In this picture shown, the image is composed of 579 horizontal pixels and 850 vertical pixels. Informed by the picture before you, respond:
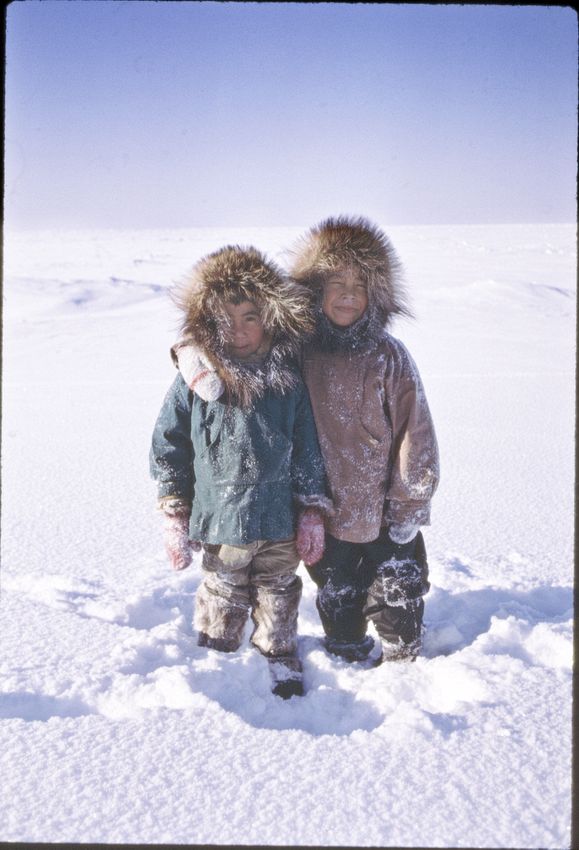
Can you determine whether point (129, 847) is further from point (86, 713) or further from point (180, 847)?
point (86, 713)

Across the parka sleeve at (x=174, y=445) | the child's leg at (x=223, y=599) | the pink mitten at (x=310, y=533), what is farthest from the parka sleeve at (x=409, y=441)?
the parka sleeve at (x=174, y=445)

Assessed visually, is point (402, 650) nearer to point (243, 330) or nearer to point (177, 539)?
point (177, 539)

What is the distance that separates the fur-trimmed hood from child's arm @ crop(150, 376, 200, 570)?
5.9 inches

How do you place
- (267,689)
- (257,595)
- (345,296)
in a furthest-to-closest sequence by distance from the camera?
(257,595) < (345,296) < (267,689)

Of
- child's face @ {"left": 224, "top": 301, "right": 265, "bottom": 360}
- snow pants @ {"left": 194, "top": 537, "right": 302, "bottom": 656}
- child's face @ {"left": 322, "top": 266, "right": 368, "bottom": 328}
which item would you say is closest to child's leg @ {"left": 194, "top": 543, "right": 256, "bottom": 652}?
snow pants @ {"left": 194, "top": 537, "right": 302, "bottom": 656}

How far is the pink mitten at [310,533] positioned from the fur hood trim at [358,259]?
Result: 22.9 inches

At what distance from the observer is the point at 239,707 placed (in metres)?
1.59

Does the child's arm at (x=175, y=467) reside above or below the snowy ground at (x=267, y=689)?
above

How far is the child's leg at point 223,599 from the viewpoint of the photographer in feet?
6.08

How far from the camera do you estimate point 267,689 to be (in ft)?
5.55

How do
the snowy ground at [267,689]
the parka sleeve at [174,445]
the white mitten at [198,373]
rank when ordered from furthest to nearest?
the parka sleeve at [174,445]
the white mitten at [198,373]
the snowy ground at [267,689]

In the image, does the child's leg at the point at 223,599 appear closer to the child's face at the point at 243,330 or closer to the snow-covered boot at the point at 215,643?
the snow-covered boot at the point at 215,643

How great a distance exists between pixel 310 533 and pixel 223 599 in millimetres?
321

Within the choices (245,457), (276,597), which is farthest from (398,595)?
(245,457)
